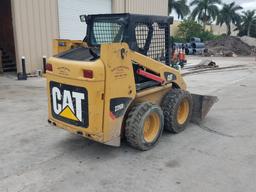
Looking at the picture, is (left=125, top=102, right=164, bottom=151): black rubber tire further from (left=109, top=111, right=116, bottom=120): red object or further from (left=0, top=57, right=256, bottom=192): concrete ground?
(left=109, top=111, right=116, bottom=120): red object

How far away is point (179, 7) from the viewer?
50656 mm

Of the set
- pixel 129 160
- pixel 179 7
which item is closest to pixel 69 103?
pixel 129 160

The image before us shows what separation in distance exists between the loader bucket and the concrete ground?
0.66 feet

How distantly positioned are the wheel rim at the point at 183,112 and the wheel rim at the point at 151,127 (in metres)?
0.85

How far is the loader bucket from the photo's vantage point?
6.09 metres

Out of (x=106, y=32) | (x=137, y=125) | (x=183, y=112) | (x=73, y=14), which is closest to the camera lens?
(x=137, y=125)

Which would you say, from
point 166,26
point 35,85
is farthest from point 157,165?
point 35,85

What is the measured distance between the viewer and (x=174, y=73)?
553cm

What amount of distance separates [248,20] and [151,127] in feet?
196

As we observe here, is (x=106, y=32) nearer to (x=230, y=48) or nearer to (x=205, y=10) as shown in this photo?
(x=230, y=48)

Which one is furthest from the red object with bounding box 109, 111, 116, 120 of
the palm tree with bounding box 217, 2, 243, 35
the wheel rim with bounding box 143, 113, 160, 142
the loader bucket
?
the palm tree with bounding box 217, 2, 243, 35

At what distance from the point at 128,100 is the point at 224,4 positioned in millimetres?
56233

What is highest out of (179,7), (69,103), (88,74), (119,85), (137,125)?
(179,7)

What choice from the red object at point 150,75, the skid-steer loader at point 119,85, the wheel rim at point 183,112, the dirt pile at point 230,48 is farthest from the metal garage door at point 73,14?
the dirt pile at point 230,48
